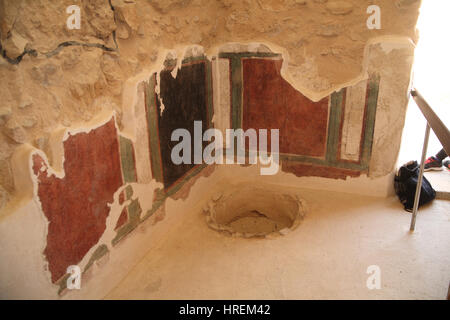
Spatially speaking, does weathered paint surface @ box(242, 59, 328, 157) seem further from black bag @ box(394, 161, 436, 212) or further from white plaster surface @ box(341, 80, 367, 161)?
black bag @ box(394, 161, 436, 212)

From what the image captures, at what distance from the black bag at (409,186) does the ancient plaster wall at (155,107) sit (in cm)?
10

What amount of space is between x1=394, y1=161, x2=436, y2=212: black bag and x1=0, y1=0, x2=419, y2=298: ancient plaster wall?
10 centimetres

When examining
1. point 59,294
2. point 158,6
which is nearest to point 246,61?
point 158,6

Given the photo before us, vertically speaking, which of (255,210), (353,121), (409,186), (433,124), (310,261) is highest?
(433,124)

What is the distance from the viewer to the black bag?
2.64 m

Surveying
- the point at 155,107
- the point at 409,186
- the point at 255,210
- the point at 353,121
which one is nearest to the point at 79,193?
the point at 155,107

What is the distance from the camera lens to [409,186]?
2658 mm

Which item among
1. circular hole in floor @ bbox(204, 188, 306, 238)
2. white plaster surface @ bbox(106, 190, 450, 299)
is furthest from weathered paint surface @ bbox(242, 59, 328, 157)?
white plaster surface @ bbox(106, 190, 450, 299)

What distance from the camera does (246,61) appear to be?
2.84 meters

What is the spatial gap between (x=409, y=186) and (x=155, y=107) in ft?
6.36

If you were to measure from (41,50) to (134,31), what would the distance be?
0.59m

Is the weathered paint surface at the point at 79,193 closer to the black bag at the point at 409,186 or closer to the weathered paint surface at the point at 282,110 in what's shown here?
the weathered paint surface at the point at 282,110

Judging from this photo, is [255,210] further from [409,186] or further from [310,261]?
[409,186]

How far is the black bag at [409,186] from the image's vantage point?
264 centimetres
